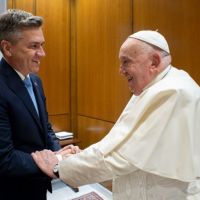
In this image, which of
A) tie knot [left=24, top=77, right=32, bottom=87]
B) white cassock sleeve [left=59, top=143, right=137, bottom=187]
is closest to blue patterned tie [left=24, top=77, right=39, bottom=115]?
tie knot [left=24, top=77, right=32, bottom=87]

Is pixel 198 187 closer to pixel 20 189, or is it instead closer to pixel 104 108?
pixel 20 189

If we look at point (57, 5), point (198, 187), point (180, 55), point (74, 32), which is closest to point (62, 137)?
point (74, 32)

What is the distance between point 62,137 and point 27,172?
223 cm

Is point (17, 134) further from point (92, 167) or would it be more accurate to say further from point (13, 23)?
point (13, 23)

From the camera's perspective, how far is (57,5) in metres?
3.64

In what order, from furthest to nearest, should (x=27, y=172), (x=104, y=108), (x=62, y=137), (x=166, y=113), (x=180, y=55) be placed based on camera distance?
(x=62, y=137) < (x=104, y=108) < (x=180, y=55) < (x=27, y=172) < (x=166, y=113)

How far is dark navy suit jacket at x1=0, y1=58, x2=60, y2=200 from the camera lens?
1.37 meters

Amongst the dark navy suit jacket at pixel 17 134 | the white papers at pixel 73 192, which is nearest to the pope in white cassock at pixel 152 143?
the dark navy suit jacket at pixel 17 134

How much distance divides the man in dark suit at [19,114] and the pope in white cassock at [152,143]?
216 mm

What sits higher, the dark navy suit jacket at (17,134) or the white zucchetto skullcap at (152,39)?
the white zucchetto skullcap at (152,39)

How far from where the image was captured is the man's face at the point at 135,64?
1.37m

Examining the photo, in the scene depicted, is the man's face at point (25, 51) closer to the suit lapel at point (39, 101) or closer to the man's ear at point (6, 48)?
the man's ear at point (6, 48)

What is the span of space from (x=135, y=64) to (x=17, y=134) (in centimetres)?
72

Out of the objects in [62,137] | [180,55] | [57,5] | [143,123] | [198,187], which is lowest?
[62,137]
